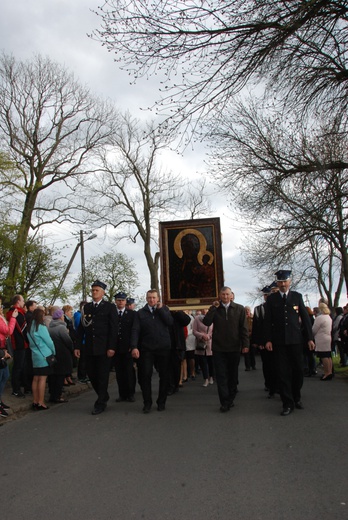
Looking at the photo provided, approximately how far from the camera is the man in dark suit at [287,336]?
823 centimetres

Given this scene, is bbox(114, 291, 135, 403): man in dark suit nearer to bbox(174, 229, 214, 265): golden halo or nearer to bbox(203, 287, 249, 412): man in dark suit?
bbox(203, 287, 249, 412): man in dark suit

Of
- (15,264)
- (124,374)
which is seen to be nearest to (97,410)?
(124,374)

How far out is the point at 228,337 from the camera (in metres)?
8.91

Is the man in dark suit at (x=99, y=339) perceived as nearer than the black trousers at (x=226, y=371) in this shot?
No

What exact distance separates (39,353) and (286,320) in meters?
4.19

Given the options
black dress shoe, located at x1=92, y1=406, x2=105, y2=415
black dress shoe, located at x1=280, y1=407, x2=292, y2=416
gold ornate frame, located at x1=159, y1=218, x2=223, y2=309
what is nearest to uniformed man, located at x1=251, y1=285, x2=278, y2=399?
black dress shoe, located at x1=280, y1=407, x2=292, y2=416

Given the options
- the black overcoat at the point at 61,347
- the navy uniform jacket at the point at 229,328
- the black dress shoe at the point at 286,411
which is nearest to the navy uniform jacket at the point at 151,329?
the navy uniform jacket at the point at 229,328

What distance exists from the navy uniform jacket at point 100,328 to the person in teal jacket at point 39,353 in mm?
694

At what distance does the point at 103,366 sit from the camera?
9.01 m

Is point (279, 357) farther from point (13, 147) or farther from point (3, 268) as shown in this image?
point (13, 147)

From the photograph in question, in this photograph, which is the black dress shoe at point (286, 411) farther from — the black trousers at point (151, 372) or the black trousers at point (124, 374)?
the black trousers at point (124, 374)

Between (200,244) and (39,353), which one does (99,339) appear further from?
(200,244)

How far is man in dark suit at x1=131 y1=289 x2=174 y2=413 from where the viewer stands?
895cm

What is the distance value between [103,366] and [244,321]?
247 cm
